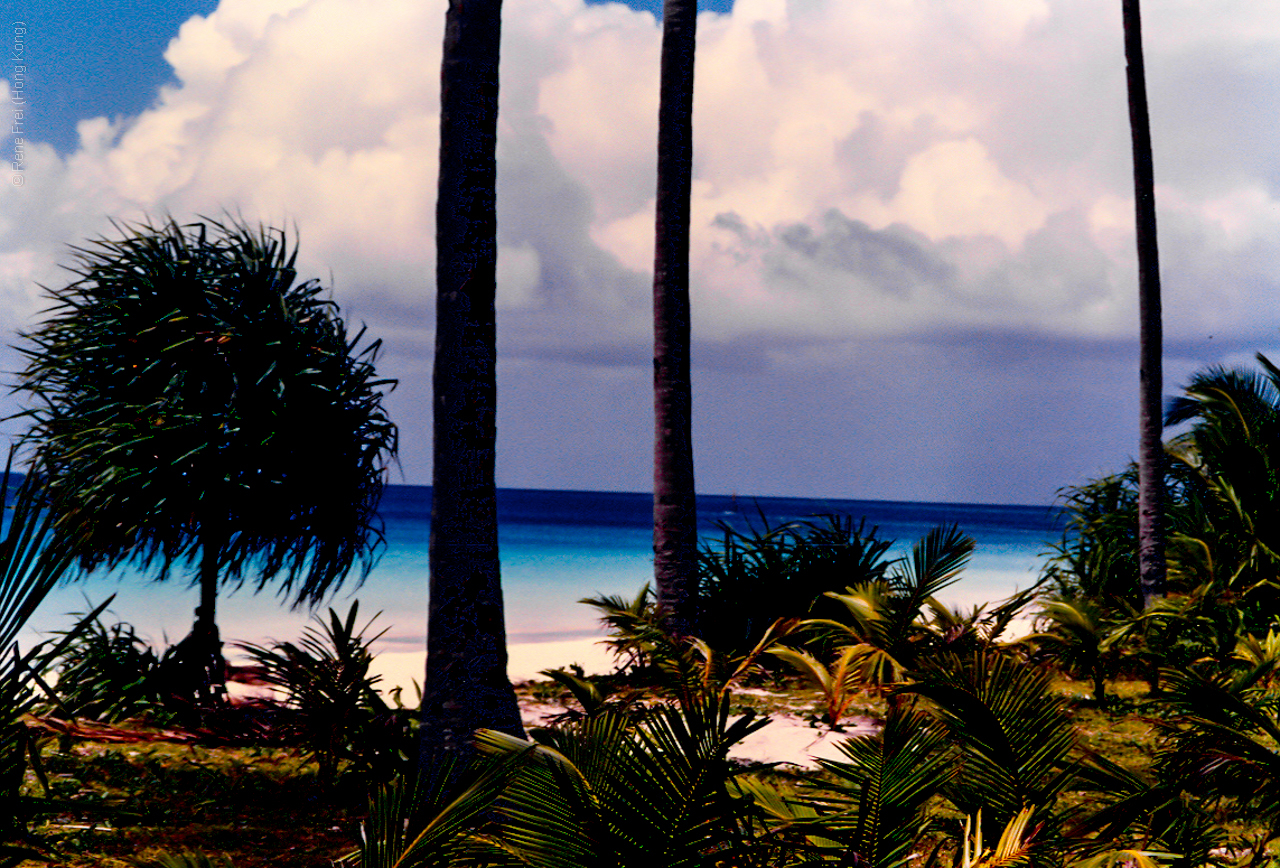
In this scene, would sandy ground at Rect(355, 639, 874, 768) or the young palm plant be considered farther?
the young palm plant

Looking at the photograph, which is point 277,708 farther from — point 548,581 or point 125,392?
point 548,581

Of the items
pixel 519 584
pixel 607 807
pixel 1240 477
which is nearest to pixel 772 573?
pixel 1240 477

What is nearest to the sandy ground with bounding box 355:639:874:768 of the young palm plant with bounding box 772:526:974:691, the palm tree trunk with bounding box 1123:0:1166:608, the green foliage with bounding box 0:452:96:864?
the young palm plant with bounding box 772:526:974:691

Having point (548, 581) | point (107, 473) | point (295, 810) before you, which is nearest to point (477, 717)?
point (295, 810)

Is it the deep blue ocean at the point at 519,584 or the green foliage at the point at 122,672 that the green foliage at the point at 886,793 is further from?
the green foliage at the point at 122,672

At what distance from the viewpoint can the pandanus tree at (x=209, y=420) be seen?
7781 mm

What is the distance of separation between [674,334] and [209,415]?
4243mm

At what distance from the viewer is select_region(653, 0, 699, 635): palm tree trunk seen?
984 cm

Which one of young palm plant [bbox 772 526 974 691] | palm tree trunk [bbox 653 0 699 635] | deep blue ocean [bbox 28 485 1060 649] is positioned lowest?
deep blue ocean [bbox 28 485 1060 649]

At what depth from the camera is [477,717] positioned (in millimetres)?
5344

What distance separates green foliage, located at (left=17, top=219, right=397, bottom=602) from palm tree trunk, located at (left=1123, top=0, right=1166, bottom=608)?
25.9 feet

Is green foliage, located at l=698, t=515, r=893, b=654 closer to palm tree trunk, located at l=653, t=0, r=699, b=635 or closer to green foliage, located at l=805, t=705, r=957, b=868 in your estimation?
palm tree trunk, located at l=653, t=0, r=699, b=635

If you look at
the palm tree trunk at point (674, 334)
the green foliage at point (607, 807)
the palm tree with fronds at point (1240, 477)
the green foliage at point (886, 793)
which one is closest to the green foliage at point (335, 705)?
the green foliage at point (607, 807)

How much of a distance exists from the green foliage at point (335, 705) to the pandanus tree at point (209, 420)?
1651 millimetres
